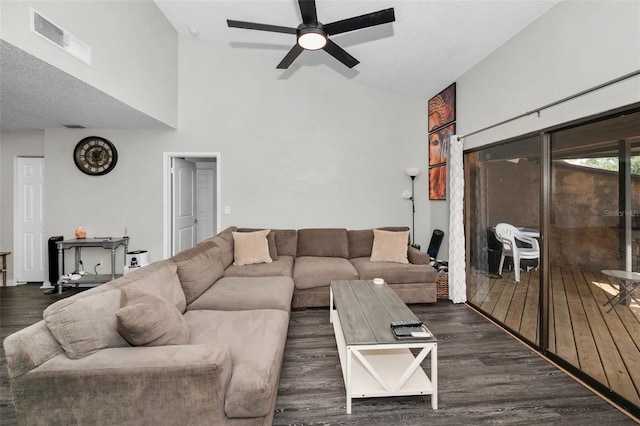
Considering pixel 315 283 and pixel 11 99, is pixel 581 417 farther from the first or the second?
pixel 11 99

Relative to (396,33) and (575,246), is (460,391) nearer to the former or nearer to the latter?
(575,246)

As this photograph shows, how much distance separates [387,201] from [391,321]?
9.54 ft

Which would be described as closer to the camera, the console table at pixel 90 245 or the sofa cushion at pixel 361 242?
the console table at pixel 90 245

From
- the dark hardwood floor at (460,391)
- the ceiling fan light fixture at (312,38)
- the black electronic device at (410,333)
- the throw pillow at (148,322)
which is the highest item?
the ceiling fan light fixture at (312,38)

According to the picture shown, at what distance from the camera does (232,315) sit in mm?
2246

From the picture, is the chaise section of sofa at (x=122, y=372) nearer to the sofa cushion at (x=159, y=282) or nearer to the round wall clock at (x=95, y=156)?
the sofa cushion at (x=159, y=282)

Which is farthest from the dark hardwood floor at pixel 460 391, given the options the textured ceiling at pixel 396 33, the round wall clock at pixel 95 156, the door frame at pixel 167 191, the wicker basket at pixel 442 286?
the textured ceiling at pixel 396 33

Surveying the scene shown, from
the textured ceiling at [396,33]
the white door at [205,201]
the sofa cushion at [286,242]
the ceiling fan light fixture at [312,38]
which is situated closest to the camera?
the ceiling fan light fixture at [312,38]

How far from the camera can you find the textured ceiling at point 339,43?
8.53 feet

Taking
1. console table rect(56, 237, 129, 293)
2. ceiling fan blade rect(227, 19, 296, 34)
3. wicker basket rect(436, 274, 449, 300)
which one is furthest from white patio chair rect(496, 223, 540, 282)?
console table rect(56, 237, 129, 293)

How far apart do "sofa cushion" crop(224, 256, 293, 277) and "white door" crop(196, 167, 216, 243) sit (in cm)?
316

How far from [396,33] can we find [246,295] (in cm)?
313

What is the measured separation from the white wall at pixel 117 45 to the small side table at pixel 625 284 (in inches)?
172

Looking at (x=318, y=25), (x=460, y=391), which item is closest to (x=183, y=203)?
(x=318, y=25)
